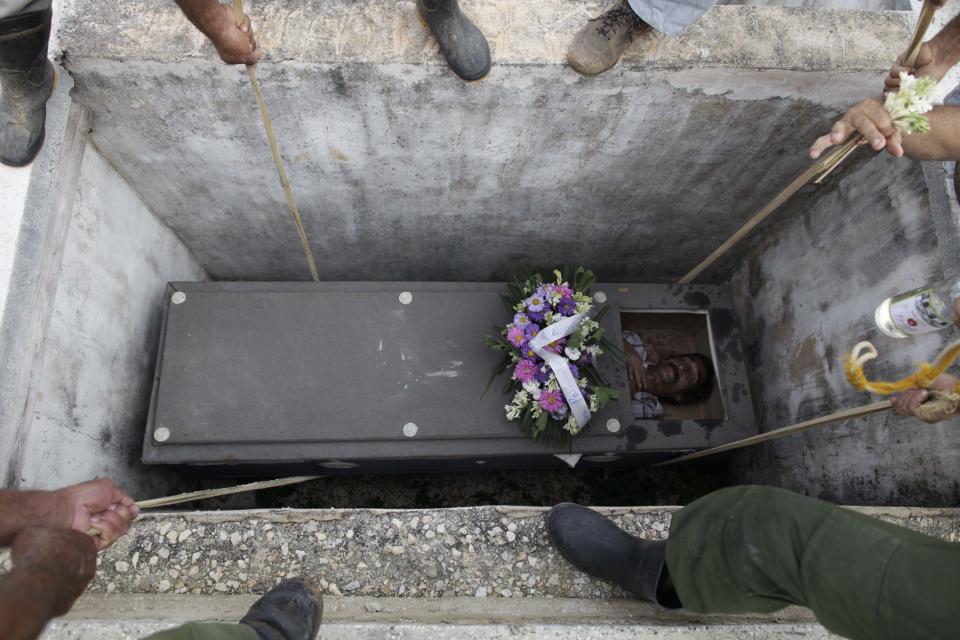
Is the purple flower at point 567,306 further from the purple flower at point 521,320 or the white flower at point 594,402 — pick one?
the white flower at point 594,402

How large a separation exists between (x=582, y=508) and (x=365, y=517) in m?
0.75

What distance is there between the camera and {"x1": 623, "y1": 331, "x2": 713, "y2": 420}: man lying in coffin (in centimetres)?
265

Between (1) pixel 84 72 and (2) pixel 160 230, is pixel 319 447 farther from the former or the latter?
(1) pixel 84 72

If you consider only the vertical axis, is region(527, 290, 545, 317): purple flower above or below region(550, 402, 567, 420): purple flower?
above

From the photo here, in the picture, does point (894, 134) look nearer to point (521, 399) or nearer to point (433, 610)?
point (521, 399)

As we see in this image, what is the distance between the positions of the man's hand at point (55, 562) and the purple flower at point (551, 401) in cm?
151

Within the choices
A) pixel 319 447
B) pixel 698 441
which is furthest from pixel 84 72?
pixel 698 441

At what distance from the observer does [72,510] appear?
1440 mm

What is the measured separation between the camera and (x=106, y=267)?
2363mm

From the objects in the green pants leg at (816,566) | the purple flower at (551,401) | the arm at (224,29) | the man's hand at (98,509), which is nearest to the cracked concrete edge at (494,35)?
the arm at (224,29)

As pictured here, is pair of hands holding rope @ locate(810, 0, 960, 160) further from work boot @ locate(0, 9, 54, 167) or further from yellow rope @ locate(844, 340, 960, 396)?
work boot @ locate(0, 9, 54, 167)

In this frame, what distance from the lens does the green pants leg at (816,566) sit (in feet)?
3.64

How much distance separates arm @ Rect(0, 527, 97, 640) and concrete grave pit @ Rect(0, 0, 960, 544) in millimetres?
832

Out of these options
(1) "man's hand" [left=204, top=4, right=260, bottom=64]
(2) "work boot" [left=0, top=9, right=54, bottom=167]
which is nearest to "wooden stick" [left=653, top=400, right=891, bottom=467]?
(1) "man's hand" [left=204, top=4, right=260, bottom=64]
